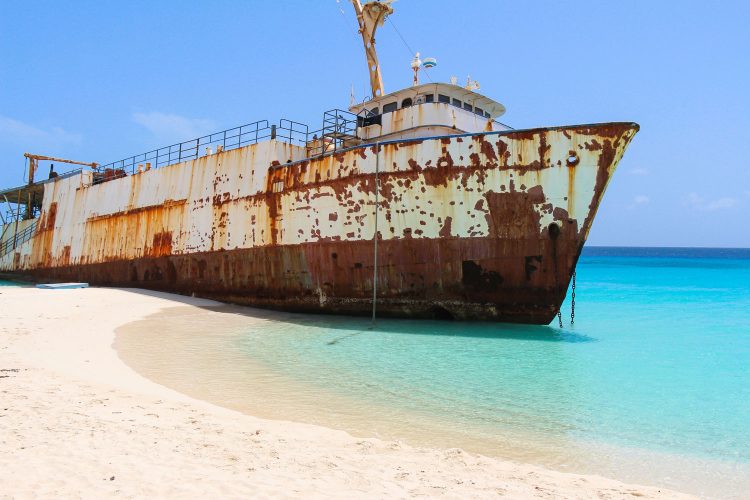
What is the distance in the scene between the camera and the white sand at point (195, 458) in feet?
10.1

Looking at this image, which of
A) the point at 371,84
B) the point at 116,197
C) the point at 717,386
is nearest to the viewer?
the point at 717,386

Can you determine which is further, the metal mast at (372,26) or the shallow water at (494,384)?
the metal mast at (372,26)

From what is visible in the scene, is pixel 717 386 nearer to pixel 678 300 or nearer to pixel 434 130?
pixel 434 130

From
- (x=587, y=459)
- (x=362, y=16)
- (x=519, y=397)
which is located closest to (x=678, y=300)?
(x=362, y=16)

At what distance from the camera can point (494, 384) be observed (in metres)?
6.87

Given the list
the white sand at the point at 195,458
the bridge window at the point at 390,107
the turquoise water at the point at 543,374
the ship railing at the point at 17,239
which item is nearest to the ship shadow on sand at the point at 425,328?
the turquoise water at the point at 543,374

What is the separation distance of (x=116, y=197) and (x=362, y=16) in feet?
39.2

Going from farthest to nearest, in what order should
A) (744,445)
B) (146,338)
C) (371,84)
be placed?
(371,84) → (146,338) → (744,445)

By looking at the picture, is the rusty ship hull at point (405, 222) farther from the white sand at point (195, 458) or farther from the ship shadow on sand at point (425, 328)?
the white sand at point (195, 458)

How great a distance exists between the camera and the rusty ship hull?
1033 cm

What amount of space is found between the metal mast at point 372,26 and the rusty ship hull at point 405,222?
3.97m

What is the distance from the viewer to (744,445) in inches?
193

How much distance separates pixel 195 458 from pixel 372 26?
15668 mm

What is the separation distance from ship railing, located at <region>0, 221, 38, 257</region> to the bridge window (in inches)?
829
